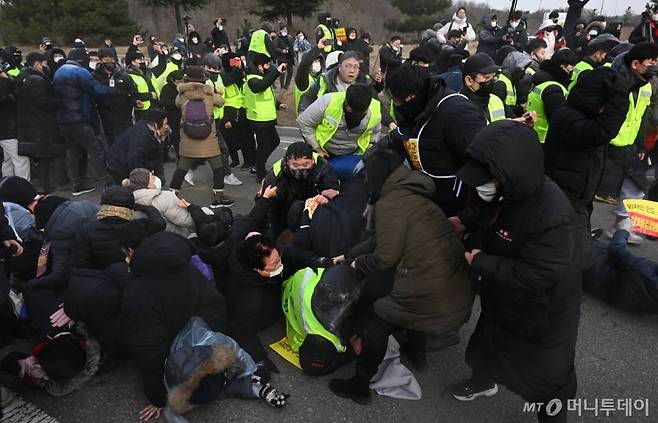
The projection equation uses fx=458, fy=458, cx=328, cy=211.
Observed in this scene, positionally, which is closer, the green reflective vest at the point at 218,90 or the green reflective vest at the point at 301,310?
the green reflective vest at the point at 301,310

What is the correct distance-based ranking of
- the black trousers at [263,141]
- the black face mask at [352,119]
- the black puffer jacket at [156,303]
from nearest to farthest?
the black puffer jacket at [156,303] → the black face mask at [352,119] → the black trousers at [263,141]

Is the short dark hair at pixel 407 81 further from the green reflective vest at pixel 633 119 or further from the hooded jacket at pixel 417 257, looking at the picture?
the green reflective vest at pixel 633 119

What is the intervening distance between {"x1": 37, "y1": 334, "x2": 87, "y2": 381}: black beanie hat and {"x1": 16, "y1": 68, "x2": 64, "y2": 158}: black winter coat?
420 cm

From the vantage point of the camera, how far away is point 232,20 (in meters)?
34.5

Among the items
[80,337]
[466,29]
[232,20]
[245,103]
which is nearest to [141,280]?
[80,337]

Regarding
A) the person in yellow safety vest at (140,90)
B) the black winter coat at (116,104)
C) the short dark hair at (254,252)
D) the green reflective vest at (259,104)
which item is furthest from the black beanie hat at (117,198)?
the person in yellow safety vest at (140,90)

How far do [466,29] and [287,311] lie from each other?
9842mm

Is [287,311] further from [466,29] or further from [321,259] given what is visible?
[466,29]

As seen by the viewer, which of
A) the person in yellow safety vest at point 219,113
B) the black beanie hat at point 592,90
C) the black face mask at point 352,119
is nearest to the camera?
the black beanie hat at point 592,90

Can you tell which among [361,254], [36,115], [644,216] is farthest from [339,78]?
[36,115]

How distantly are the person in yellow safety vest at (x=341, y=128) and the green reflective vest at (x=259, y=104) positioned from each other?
209 centimetres

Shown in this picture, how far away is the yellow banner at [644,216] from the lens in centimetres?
480

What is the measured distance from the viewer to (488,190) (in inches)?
81.6

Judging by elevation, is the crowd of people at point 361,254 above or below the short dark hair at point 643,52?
below
